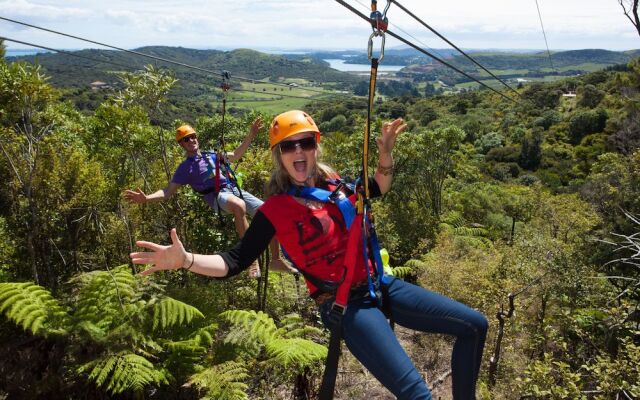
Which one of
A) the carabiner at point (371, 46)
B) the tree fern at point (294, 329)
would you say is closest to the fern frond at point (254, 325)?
the tree fern at point (294, 329)

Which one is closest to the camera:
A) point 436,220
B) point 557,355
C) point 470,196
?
point 557,355

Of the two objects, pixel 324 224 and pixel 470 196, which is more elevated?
pixel 324 224

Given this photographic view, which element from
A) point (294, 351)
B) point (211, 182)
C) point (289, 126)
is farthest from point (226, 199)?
point (289, 126)

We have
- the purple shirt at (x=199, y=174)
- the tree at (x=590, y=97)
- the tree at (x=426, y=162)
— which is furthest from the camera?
the tree at (x=590, y=97)

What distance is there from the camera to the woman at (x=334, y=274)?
2650 mm

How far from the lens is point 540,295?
9.18 m

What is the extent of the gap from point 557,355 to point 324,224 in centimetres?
800

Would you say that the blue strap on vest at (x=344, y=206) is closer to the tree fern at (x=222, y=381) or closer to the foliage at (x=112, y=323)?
the tree fern at (x=222, y=381)

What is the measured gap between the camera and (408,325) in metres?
3.06

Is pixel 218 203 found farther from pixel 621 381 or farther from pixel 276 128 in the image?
pixel 621 381

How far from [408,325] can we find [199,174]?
12.5 ft

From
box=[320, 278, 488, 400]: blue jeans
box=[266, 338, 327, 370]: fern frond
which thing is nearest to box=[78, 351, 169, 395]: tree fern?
box=[266, 338, 327, 370]: fern frond

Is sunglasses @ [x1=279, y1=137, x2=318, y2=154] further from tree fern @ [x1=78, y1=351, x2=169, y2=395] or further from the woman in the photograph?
tree fern @ [x1=78, y1=351, x2=169, y2=395]

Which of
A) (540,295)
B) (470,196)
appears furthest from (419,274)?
(470,196)
